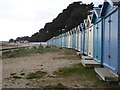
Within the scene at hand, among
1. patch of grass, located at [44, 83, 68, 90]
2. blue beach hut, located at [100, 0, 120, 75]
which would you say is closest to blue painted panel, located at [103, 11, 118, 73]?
blue beach hut, located at [100, 0, 120, 75]

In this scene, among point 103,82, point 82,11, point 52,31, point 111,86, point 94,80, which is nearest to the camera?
point 111,86

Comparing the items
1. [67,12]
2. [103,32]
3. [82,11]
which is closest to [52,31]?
[67,12]

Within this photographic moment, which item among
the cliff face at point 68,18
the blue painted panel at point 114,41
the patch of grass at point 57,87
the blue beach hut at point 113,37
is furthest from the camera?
the cliff face at point 68,18

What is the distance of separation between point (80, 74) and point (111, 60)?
7.21 ft

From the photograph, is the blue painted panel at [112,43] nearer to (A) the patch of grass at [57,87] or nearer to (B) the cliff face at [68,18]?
(A) the patch of grass at [57,87]

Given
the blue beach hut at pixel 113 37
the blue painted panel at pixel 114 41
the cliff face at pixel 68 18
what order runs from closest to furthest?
the blue beach hut at pixel 113 37
the blue painted panel at pixel 114 41
the cliff face at pixel 68 18

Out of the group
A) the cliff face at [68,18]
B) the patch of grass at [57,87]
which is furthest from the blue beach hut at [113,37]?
the cliff face at [68,18]

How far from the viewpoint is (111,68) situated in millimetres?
11453

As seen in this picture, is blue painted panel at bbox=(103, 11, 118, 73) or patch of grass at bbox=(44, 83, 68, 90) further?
blue painted panel at bbox=(103, 11, 118, 73)

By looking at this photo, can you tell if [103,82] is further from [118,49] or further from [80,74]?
[80,74]

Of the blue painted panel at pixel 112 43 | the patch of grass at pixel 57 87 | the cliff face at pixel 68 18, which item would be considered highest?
the cliff face at pixel 68 18

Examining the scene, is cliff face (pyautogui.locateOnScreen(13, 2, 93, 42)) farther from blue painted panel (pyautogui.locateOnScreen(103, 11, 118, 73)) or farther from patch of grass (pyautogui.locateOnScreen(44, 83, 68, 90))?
patch of grass (pyautogui.locateOnScreen(44, 83, 68, 90))

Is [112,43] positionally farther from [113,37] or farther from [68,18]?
[68,18]

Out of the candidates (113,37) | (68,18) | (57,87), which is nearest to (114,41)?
(113,37)
